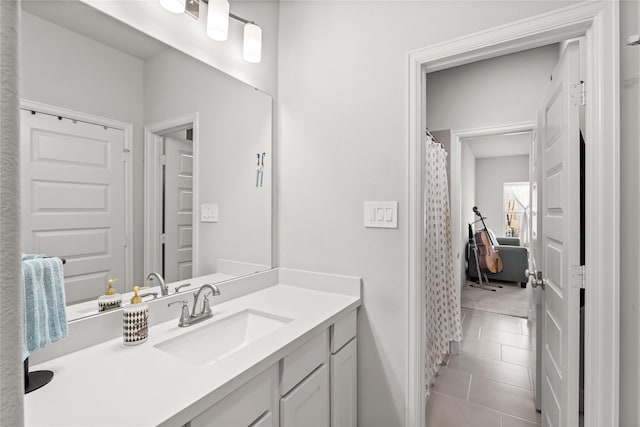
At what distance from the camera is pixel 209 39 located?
1.50 metres

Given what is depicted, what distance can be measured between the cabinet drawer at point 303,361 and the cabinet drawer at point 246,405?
1.7 inches

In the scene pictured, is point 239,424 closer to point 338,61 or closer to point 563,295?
point 563,295

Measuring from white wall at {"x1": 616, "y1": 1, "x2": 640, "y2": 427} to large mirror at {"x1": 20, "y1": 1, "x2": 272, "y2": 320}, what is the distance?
1.67 m

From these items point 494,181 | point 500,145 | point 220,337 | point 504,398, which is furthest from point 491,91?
point 494,181

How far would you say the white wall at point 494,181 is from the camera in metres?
7.50

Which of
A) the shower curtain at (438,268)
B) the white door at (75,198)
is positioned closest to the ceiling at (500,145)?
the shower curtain at (438,268)

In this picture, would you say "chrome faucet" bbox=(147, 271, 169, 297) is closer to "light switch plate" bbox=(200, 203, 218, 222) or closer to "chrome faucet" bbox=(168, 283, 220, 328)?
"chrome faucet" bbox=(168, 283, 220, 328)

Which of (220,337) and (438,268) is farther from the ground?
(438,268)

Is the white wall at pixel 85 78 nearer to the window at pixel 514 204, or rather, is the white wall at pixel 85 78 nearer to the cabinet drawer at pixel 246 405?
the cabinet drawer at pixel 246 405

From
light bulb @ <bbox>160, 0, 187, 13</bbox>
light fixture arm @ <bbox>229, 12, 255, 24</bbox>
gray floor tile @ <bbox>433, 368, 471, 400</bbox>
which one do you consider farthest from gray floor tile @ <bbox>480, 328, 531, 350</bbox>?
light bulb @ <bbox>160, 0, 187, 13</bbox>

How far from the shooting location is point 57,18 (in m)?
1.00

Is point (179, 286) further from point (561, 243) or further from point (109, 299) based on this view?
point (561, 243)

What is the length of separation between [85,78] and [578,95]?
1.88m

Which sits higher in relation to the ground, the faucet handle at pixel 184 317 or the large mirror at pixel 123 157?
the large mirror at pixel 123 157
